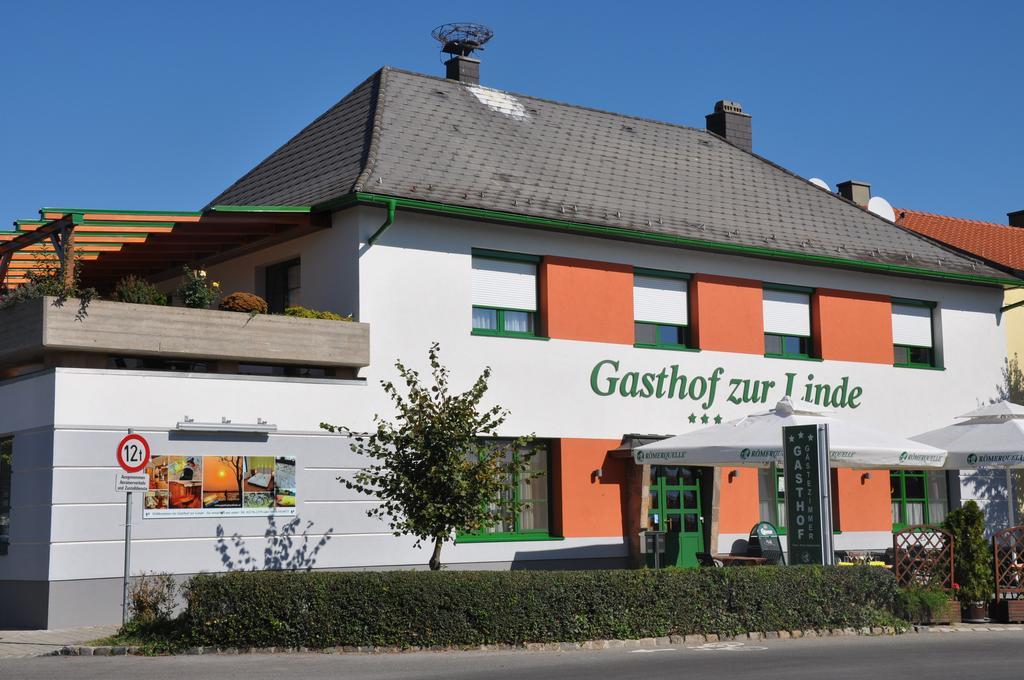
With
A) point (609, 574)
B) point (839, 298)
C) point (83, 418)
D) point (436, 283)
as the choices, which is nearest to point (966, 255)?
point (839, 298)

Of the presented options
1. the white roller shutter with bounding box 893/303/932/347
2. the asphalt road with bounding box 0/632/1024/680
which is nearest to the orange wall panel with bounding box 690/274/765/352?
the white roller shutter with bounding box 893/303/932/347

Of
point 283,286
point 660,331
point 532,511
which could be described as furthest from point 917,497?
point 283,286

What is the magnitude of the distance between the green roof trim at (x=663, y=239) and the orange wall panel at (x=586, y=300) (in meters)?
0.63

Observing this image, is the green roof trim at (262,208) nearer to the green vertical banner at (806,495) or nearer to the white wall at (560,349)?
the white wall at (560,349)

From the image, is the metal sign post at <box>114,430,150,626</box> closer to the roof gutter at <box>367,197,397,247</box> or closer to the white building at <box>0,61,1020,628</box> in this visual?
the white building at <box>0,61,1020,628</box>

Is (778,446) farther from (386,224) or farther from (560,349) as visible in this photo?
(386,224)

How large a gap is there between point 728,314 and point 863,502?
494cm

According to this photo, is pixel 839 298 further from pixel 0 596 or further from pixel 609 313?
pixel 0 596

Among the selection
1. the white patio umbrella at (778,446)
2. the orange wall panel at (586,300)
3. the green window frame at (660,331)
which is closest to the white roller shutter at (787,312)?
the green window frame at (660,331)

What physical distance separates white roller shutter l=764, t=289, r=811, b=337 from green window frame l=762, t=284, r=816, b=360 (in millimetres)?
42

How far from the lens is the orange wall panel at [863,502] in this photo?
83.5 ft

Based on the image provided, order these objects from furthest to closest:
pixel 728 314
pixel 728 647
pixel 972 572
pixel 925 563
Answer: pixel 728 314 < pixel 925 563 < pixel 972 572 < pixel 728 647

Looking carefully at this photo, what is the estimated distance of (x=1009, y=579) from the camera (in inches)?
750

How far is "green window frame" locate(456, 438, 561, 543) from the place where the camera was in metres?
21.0
